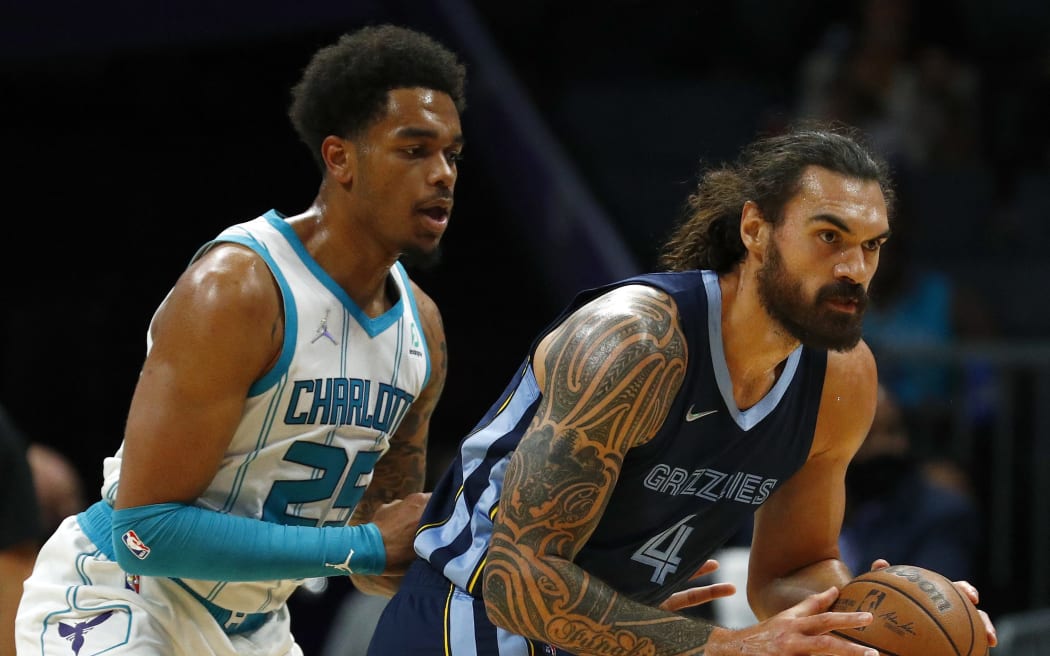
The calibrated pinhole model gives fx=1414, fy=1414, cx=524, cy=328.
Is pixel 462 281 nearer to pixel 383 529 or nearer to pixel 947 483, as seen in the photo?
pixel 947 483

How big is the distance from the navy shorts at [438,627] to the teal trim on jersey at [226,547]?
0.13m

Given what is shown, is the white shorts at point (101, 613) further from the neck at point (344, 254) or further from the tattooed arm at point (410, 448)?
the neck at point (344, 254)

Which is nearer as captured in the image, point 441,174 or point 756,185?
point 756,185

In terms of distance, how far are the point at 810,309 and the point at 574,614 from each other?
90 cm

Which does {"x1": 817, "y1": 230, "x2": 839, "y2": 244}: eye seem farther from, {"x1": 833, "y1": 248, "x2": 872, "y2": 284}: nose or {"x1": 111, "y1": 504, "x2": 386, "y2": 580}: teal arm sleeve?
{"x1": 111, "y1": 504, "x2": 386, "y2": 580}: teal arm sleeve

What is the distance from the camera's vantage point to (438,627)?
3355mm

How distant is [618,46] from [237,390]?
6.43m

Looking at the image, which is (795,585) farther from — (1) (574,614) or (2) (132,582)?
(2) (132,582)

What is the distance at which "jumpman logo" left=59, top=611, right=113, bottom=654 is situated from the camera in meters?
3.45

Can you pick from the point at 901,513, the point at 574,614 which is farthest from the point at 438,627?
the point at 901,513

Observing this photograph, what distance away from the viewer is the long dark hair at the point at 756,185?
11.1ft

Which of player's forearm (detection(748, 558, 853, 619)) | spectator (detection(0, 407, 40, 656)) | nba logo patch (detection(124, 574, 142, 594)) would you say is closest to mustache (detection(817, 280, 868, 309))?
player's forearm (detection(748, 558, 853, 619))

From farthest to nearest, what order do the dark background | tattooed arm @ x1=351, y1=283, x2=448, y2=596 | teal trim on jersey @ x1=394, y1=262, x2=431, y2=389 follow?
the dark background
tattooed arm @ x1=351, y1=283, x2=448, y2=596
teal trim on jersey @ x1=394, y1=262, x2=431, y2=389

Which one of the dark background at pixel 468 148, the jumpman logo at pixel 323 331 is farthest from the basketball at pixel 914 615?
the dark background at pixel 468 148
